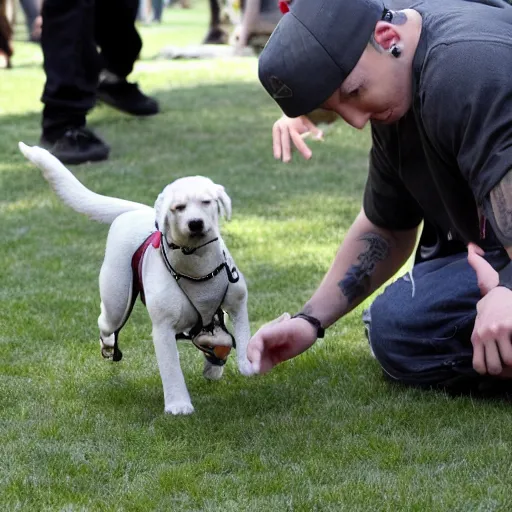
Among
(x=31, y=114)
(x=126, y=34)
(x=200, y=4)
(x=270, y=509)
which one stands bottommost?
(x=200, y=4)

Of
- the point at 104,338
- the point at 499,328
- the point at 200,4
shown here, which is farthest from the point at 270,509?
the point at 200,4

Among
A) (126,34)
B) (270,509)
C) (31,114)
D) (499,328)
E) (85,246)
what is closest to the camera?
(499,328)

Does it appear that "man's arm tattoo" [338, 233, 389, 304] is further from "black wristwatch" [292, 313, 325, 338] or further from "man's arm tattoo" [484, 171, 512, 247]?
"man's arm tattoo" [484, 171, 512, 247]

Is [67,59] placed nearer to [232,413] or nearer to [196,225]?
[196,225]

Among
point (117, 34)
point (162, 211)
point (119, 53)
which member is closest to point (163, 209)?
point (162, 211)

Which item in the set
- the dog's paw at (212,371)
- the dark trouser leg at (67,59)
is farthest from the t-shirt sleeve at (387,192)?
the dark trouser leg at (67,59)

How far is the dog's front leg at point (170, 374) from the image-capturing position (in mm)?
3428

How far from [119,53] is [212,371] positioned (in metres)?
5.22

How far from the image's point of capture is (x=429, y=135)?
279 centimetres

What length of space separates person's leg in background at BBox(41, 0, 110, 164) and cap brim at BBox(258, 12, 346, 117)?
4.66 metres

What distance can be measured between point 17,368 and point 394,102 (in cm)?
184

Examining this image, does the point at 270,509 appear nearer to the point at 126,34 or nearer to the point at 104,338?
the point at 104,338

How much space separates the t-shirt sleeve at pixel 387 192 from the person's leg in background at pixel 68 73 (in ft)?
13.1

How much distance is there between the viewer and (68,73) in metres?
7.26
